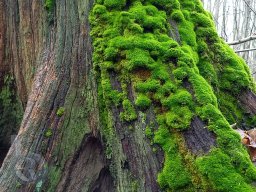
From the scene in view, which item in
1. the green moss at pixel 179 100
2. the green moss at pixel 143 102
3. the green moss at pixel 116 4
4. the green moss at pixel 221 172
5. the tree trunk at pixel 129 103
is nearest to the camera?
the green moss at pixel 221 172

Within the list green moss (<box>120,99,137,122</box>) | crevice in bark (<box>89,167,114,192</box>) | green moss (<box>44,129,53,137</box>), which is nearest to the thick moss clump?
green moss (<box>120,99,137,122</box>)

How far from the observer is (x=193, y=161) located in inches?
113

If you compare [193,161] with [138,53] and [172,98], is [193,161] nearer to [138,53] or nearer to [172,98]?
[172,98]

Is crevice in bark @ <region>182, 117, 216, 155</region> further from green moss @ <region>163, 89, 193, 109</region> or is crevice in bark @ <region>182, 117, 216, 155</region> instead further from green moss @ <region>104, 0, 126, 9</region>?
green moss @ <region>104, 0, 126, 9</region>

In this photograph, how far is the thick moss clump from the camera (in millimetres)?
2863

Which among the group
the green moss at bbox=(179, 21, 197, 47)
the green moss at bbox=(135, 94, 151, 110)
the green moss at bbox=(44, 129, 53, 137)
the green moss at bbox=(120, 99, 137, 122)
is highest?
the green moss at bbox=(179, 21, 197, 47)

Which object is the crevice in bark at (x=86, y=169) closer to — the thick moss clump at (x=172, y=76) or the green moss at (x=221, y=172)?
the thick moss clump at (x=172, y=76)

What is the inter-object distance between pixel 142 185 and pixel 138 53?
119cm

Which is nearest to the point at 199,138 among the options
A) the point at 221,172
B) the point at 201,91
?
the point at 221,172

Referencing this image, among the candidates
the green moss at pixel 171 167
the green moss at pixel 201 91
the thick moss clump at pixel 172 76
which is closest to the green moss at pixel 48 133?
the thick moss clump at pixel 172 76

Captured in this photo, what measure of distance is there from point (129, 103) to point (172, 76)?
1.50ft

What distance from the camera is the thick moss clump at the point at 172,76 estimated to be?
2.86 meters

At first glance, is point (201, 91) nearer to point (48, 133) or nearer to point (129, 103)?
point (129, 103)

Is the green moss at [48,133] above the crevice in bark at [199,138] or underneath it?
underneath
